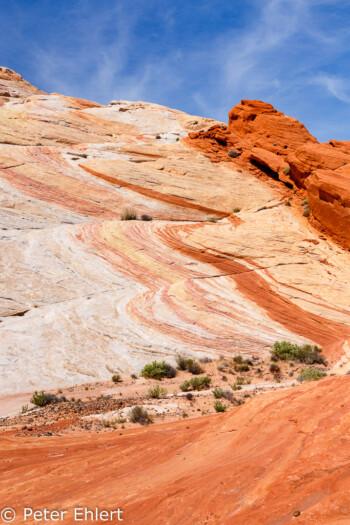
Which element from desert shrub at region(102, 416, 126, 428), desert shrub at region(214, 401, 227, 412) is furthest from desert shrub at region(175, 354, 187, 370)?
desert shrub at region(102, 416, 126, 428)

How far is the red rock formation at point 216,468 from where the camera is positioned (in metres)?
3.71

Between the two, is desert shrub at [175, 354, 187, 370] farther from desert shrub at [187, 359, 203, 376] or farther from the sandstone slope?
the sandstone slope

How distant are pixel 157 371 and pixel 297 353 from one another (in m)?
6.05

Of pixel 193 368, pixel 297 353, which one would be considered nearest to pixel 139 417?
pixel 193 368

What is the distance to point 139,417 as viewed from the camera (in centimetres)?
969

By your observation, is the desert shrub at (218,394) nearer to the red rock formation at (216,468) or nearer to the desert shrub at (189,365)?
the desert shrub at (189,365)

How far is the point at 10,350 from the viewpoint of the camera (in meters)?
14.2

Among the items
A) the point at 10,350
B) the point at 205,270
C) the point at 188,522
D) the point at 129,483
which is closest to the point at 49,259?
the point at 10,350

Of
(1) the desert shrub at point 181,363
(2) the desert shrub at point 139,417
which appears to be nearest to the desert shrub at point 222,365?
(1) the desert shrub at point 181,363

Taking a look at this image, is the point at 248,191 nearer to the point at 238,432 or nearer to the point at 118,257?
the point at 118,257

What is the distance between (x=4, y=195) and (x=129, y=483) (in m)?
22.7

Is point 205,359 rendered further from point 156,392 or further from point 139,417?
point 139,417

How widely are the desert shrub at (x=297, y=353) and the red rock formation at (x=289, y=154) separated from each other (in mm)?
11368

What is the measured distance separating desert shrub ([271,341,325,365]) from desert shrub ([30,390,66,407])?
8.97 m
